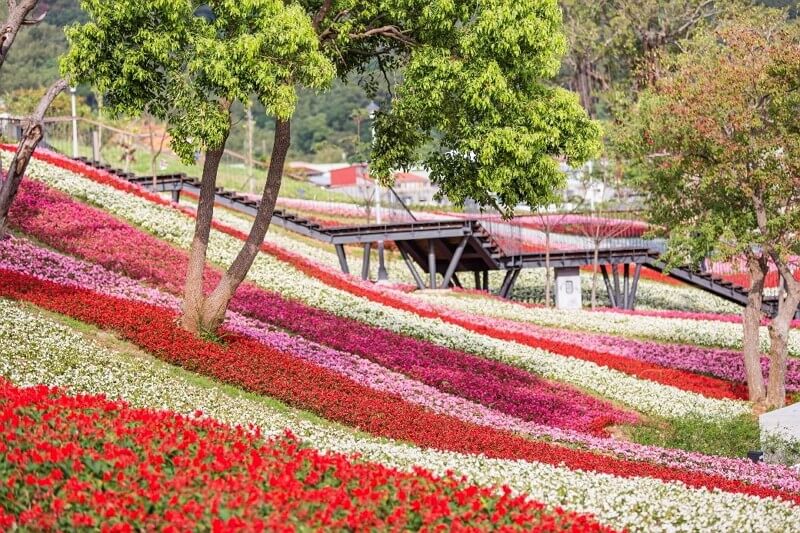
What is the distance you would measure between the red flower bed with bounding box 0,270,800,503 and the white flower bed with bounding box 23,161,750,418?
29.7 feet

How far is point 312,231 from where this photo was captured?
53781 millimetres

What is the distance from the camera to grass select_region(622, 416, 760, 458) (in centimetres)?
2683

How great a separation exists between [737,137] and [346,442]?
59.7ft

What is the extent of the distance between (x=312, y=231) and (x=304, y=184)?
4704 centimetres

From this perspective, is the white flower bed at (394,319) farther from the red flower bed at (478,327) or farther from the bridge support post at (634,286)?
the bridge support post at (634,286)

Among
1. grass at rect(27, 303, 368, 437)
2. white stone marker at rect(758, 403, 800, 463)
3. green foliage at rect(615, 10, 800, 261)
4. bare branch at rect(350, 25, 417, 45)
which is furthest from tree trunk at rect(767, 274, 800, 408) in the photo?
grass at rect(27, 303, 368, 437)

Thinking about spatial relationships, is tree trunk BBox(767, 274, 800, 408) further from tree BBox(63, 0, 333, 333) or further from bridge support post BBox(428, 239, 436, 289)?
bridge support post BBox(428, 239, 436, 289)

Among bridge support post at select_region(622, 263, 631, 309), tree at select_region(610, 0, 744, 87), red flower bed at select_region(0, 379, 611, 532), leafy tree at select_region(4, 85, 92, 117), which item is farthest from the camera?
leafy tree at select_region(4, 85, 92, 117)

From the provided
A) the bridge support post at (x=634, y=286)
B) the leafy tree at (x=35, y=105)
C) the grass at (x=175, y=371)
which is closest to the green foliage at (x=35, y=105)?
the leafy tree at (x=35, y=105)

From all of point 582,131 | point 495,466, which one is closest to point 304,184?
point 582,131

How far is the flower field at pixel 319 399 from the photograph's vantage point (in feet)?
39.4

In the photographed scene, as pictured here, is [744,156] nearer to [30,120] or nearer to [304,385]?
[304,385]

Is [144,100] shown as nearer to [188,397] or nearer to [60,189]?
[188,397]

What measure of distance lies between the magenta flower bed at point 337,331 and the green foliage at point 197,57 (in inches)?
353
